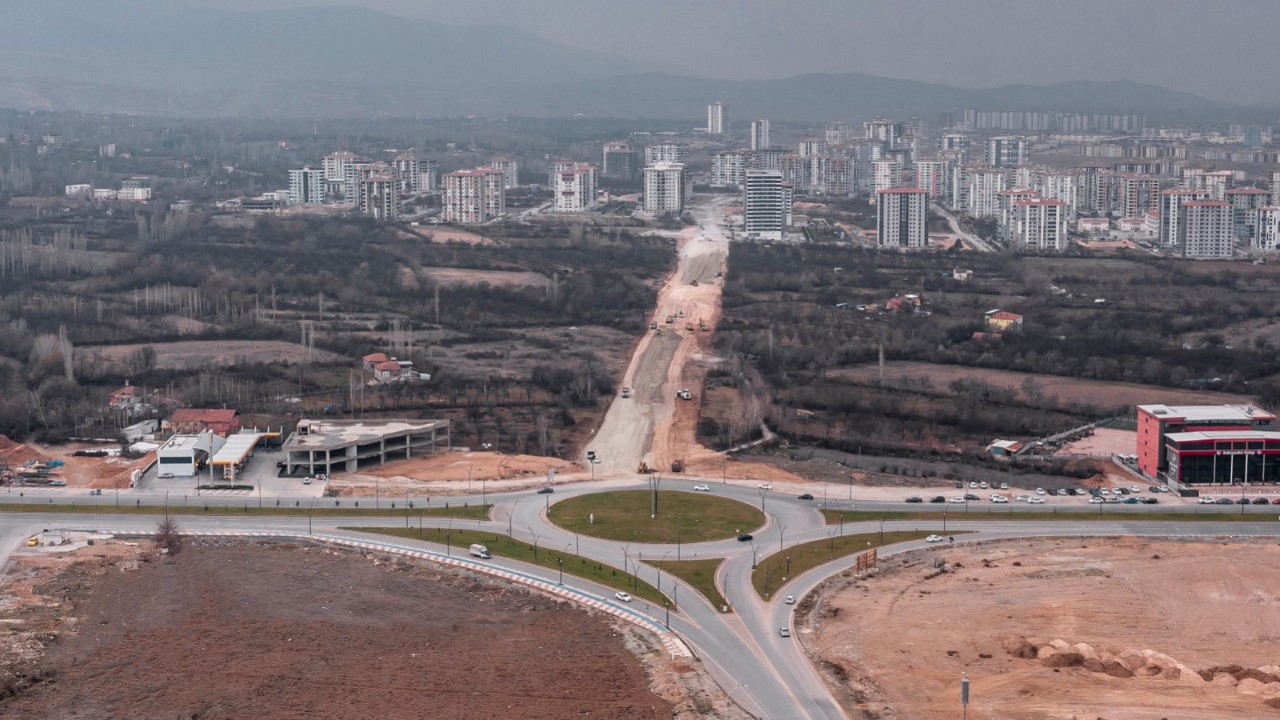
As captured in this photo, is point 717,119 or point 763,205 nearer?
point 763,205

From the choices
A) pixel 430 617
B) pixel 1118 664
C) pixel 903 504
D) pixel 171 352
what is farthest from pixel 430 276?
pixel 1118 664

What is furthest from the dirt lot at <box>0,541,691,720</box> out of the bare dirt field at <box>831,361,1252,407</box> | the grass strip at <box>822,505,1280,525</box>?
the bare dirt field at <box>831,361,1252,407</box>

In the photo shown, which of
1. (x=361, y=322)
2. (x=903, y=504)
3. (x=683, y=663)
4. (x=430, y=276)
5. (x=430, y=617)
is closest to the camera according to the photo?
(x=683, y=663)

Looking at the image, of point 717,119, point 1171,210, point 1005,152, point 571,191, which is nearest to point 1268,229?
point 1171,210

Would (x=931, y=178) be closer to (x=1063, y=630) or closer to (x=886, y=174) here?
(x=886, y=174)

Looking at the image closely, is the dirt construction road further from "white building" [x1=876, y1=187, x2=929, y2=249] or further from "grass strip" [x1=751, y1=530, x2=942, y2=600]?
"white building" [x1=876, y1=187, x2=929, y2=249]

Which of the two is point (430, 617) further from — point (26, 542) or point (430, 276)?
point (430, 276)

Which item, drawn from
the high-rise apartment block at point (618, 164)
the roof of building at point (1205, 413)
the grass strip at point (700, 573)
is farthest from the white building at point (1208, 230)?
the grass strip at point (700, 573)
